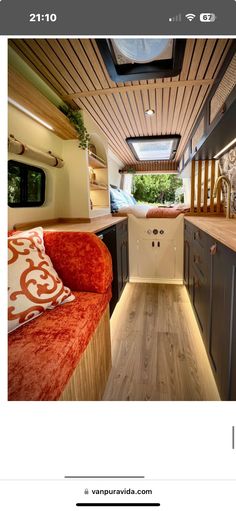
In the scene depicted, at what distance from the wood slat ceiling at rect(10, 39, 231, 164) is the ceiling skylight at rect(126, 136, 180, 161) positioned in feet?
1.10

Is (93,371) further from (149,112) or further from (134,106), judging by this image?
(149,112)

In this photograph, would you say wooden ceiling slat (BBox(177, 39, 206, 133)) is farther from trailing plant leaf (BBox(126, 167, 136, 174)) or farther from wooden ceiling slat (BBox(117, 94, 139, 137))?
trailing plant leaf (BBox(126, 167, 136, 174))

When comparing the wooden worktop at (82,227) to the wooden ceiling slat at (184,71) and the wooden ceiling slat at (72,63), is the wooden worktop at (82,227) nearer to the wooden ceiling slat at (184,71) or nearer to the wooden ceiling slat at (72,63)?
the wooden ceiling slat at (72,63)

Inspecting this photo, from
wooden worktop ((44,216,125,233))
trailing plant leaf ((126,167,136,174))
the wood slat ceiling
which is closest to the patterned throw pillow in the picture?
wooden worktop ((44,216,125,233))

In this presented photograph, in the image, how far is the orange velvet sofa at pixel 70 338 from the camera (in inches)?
23.3

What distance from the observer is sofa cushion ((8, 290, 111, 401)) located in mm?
548

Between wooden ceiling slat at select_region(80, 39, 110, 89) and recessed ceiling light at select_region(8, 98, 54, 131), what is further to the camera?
recessed ceiling light at select_region(8, 98, 54, 131)

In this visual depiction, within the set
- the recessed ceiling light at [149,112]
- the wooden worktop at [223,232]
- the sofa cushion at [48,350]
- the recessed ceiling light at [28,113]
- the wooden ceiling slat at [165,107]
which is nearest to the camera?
the sofa cushion at [48,350]

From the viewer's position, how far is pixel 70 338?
0.77 meters

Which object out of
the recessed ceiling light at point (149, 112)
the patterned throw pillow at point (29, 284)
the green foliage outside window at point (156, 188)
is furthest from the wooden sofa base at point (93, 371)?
the green foliage outside window at point (156, 188)

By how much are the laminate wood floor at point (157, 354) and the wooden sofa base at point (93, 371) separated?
0.38ft

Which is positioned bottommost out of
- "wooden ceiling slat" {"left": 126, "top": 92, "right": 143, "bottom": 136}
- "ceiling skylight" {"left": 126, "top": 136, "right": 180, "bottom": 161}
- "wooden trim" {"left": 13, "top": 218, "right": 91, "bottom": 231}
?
"wooden trim" {"left": 13, "top": 218, "right": 91, "bottom": 231}
